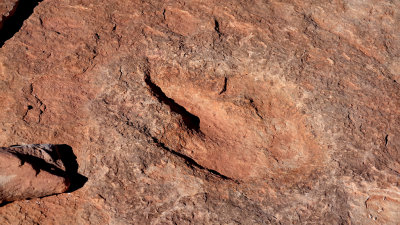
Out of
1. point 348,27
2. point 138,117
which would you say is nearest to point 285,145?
point 138,117

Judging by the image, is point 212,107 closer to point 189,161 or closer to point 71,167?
point 189,161

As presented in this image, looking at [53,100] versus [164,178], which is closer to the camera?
[164,178]

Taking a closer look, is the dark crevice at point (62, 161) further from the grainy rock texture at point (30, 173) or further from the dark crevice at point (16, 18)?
the dark crevice at point (16, 18)

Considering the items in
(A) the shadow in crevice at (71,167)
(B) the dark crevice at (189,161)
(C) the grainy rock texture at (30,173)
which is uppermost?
(B) the dark crevice at (189,161)

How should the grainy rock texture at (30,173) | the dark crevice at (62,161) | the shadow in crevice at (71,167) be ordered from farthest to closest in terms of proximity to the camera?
the shadow in crevice at (71,167)
the dark crevice at (62,161)
the grainy rock texture at (30,173)

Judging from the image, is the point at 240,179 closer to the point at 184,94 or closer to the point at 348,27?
the point at 184,94

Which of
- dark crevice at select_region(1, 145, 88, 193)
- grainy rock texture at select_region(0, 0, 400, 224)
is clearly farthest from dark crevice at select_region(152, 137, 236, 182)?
dark crevice at select_region(1, 145, 88, 193)

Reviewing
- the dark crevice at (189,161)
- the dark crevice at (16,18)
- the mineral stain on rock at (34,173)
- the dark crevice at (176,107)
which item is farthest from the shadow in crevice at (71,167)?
the dark crevice at (16,18)
